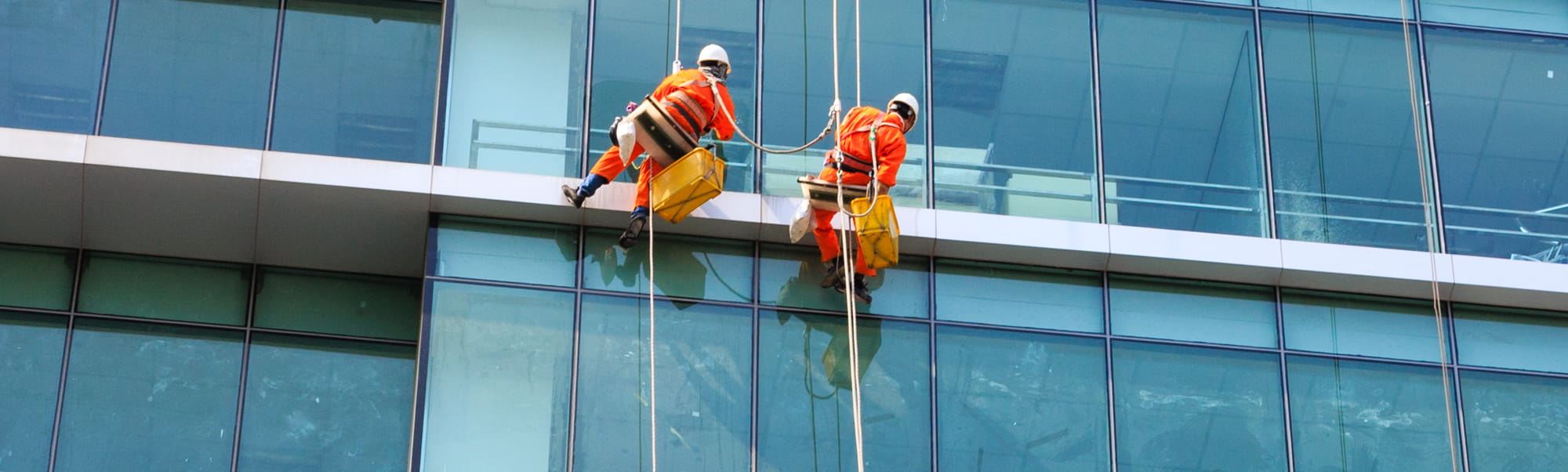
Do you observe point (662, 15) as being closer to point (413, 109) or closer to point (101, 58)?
point (413, 109)

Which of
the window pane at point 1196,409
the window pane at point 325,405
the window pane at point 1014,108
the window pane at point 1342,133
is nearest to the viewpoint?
the window pane at point 1196,409

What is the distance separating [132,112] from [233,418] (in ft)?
9.25

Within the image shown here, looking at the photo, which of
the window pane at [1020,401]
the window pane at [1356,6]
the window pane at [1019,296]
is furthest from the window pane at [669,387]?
the window pane at [1356,6]

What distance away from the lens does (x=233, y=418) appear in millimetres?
18547

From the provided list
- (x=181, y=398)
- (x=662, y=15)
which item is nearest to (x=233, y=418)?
(x=181, y=398)

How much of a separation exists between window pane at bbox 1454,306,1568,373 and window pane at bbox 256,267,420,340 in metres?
9.43

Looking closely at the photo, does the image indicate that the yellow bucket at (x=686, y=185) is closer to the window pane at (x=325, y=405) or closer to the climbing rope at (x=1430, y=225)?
the window pane at (x=325, y=405)

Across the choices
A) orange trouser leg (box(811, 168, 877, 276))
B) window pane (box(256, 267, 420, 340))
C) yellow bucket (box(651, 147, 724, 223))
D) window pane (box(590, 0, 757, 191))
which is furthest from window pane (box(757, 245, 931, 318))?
window pane (box(256, 267, 420, 340))

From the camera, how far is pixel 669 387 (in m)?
17.2

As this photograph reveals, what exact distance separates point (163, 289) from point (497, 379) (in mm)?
3924

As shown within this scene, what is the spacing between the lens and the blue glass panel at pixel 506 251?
57.2ft

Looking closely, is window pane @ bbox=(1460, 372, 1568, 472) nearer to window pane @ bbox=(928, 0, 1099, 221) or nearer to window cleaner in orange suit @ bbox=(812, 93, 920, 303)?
window pane @ bbox=(928, 0, 1099, 221)

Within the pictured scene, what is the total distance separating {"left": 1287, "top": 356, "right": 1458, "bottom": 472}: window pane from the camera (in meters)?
17.9

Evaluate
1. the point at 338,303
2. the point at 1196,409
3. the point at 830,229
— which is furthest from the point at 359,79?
the point at 1196,409
